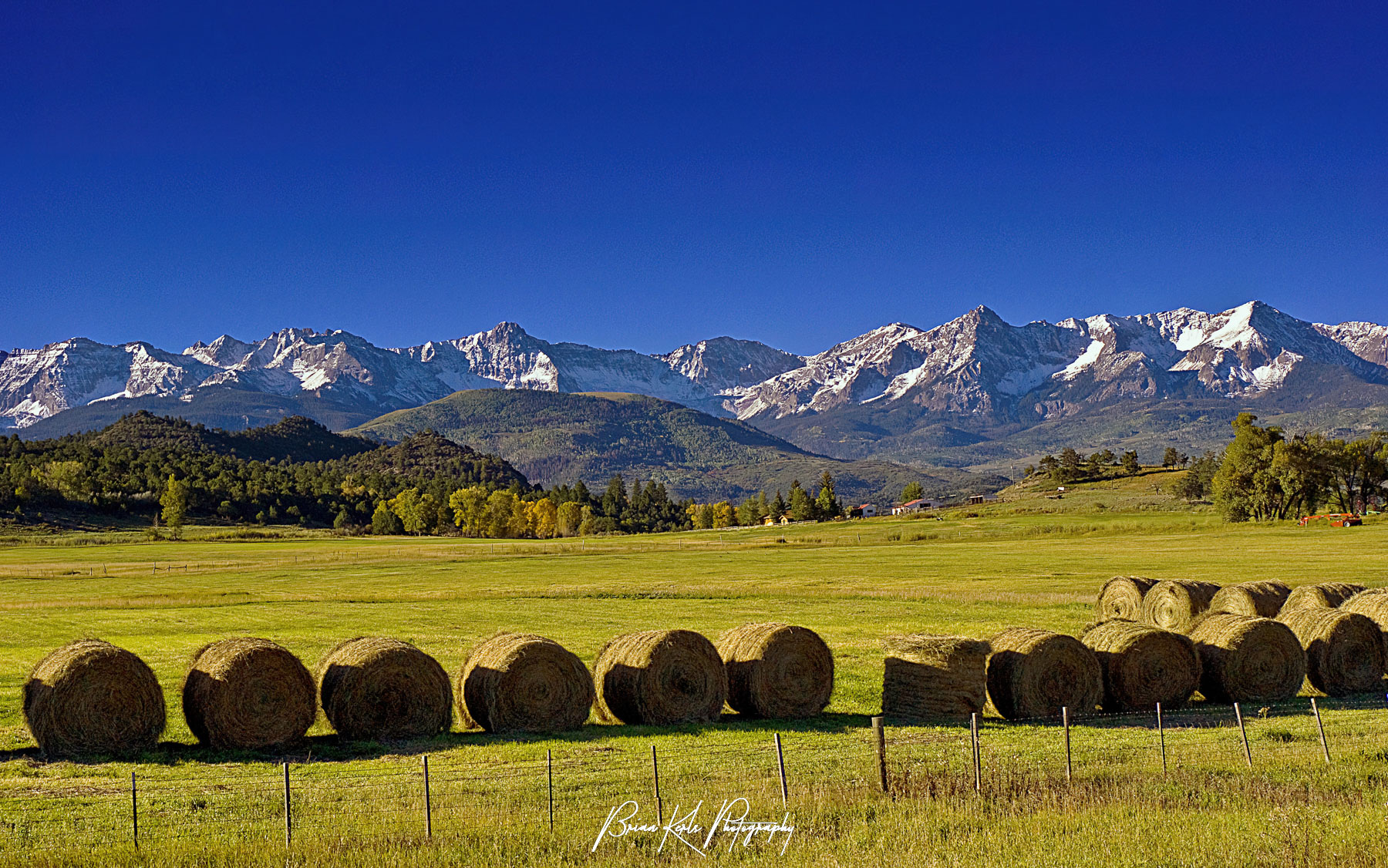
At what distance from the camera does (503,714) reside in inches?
803

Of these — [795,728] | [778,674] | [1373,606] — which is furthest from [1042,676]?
[1373,606]

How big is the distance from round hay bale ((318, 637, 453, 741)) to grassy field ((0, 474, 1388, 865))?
533 millimetres

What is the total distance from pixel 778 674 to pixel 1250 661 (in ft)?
34.3

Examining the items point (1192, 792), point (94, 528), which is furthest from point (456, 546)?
point (1192, 792)

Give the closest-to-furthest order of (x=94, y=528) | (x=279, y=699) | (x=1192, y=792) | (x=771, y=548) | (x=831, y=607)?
1. (x=1192, y=792)
2. (x=279, y=699)
3. (x=831, y=607)
4. (x=771, y=548)
5. (x=94, y=528)

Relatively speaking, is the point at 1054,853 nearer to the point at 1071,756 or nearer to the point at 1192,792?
the point at 1192,792

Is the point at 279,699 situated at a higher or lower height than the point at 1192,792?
higher

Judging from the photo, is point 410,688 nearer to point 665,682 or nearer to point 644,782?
point 665,682

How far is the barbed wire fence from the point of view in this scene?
13.9 meters

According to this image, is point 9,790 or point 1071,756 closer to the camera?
point 9,790

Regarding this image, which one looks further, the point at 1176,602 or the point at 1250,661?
the point at 1176,602

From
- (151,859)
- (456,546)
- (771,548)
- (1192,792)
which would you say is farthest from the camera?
(456,546)

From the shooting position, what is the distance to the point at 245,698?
62.0 ft

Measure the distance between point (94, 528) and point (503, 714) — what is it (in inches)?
6471
